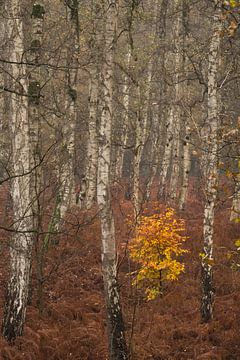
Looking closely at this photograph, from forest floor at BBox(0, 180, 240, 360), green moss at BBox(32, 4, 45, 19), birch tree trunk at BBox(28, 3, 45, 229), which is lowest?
forest floor at BBox(0, 180, 240, 360)

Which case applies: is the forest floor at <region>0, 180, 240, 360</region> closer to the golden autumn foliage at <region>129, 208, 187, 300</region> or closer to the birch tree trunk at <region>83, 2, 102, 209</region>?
the golden autumn foliage at <region>129, 208, 187, 300</region>

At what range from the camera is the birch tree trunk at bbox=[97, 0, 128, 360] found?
23.5 feet

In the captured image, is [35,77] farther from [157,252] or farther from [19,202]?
[157,252]

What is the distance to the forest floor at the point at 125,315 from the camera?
26.5 ft

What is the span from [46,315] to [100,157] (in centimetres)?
433

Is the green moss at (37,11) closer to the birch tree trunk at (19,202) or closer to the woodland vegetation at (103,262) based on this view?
the woodland vegetation at (103,262)

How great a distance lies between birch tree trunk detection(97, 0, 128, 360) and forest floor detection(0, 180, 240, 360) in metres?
0.28

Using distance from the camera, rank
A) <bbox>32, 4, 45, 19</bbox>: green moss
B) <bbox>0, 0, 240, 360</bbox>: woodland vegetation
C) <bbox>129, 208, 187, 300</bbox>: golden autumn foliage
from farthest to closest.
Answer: <bbox>129, 208, 187, 300</bbox>: golden autumn foliage
<bbox>32, 4, 45, 19</bbox>: green moss
<bbox>0, 0, 240, 360</bbox>: woodland vegetation

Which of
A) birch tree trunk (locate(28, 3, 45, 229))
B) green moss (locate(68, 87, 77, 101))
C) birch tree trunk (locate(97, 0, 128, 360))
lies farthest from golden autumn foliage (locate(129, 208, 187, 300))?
green moss (locate(68, 87, 77, 101))

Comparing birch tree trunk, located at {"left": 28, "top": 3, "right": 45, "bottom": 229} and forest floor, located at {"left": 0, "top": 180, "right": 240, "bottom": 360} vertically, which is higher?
birch tree trunk, located at {"left": 28, "top": 3, "right": 45, "bottom": 229}

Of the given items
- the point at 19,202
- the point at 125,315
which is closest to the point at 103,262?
the point at 19,202

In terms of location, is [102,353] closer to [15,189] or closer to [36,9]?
[15,189]

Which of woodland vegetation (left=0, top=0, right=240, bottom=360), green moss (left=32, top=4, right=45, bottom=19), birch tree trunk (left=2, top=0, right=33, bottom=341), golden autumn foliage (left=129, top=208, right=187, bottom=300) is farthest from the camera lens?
golden autumn foliage (left=129, top=208, right=187, bottom=300)

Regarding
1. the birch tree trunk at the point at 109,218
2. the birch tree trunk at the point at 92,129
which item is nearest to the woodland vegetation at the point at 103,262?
the birch tree trunk at the point at 109,218
